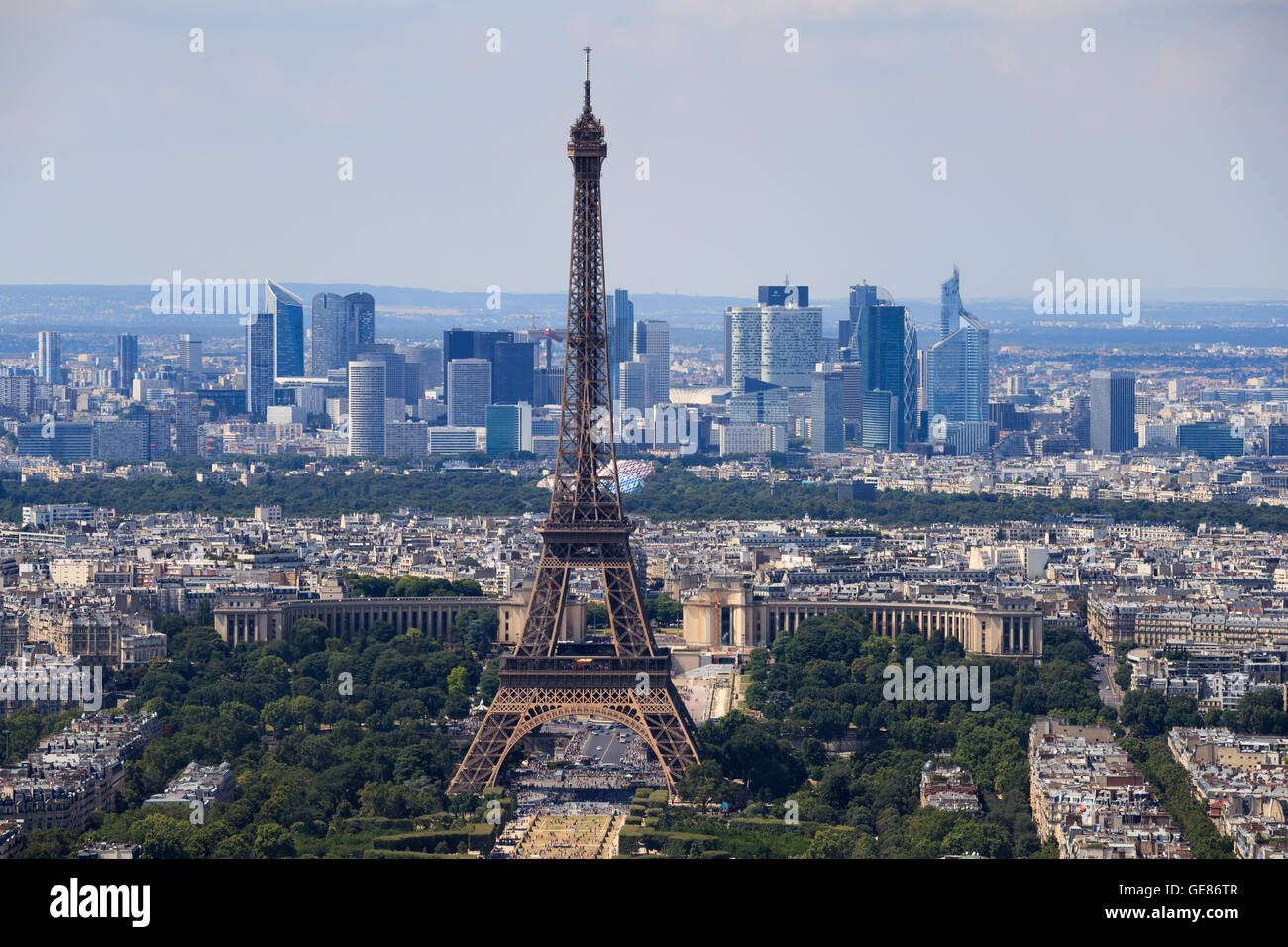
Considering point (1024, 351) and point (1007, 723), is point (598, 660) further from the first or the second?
point (1024, 351)

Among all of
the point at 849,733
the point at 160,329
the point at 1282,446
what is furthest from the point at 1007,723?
the point at 160,329

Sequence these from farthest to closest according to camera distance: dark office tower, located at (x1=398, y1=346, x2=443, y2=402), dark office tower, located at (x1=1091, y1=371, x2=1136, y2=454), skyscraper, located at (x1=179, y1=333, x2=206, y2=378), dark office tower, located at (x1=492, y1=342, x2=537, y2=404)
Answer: skyscraper, located at (x1=179, y1=333, x2=206, y2=378) < dark office tower, located at (x1=398, y1=346, x2=443, y2=402) < dark office tower, located at (x1=492, y1=342, x2=537, y2=404) < dark office tower, located at (x1=1091, y1=371, x2=1136, y2=454)

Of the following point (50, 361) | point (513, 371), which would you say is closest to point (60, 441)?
point (50, 361)

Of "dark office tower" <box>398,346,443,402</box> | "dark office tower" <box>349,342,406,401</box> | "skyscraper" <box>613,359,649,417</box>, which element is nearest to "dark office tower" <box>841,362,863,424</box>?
"skyscraper" <box>613,359,649,417</box>

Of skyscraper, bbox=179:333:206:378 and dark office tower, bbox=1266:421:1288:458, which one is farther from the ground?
skyscraper, bbox=179:333:206:378

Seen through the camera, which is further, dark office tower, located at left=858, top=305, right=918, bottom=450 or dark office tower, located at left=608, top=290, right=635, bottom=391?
dark office tower, located at left=608, top=290, right=635, bottom=391

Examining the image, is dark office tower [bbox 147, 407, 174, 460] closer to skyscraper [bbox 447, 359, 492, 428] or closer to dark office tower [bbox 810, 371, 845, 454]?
skyscraper [bbox 447, 359, 492, 428]
